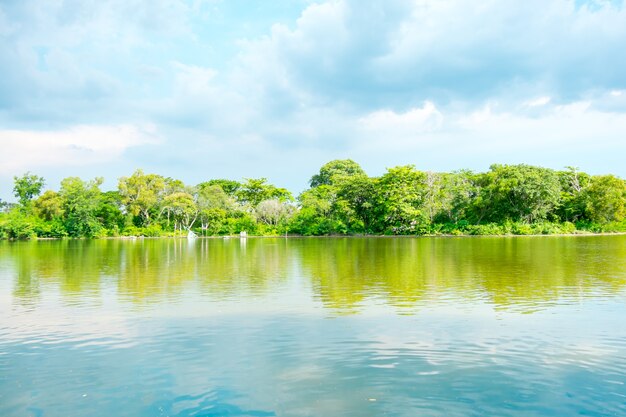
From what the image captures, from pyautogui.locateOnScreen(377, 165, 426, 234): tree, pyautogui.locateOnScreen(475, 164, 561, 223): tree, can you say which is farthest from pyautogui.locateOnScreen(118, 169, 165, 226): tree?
pyautogui.locateOnScreen(475, 164, 561, 223): tree

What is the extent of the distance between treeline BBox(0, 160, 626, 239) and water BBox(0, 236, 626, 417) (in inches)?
1642

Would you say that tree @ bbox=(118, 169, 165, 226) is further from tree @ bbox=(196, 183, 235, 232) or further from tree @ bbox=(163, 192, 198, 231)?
tree @ bbox=(196, 183, 235, 232)

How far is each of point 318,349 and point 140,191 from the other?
62.2m

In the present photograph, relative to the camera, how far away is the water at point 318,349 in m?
5.46

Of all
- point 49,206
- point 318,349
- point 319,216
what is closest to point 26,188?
point 49,206

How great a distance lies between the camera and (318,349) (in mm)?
7445

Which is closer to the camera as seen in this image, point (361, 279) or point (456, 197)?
point (361, 279)

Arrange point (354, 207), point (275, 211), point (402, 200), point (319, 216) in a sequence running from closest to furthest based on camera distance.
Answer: point (402, 200) < point (354, 207) < point (319, 216) < point (275, 211)

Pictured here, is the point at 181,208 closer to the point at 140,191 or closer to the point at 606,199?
the point at 140,191

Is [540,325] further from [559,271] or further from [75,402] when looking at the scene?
[559,271]

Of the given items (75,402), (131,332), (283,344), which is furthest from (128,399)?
(131,332)

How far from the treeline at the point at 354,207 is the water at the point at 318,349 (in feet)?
137

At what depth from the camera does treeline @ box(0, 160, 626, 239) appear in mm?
53969

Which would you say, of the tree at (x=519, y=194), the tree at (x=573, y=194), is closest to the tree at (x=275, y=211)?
the tree at (x=519, y=194)
